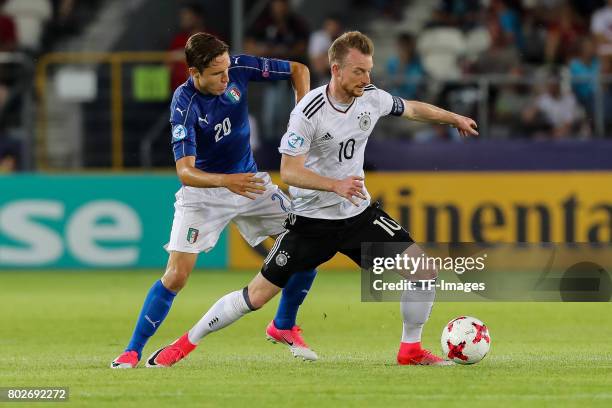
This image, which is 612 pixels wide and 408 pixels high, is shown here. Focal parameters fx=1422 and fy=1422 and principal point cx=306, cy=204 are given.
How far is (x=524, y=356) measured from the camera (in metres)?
9.26

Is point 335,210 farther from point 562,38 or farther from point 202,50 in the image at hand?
point 562,38

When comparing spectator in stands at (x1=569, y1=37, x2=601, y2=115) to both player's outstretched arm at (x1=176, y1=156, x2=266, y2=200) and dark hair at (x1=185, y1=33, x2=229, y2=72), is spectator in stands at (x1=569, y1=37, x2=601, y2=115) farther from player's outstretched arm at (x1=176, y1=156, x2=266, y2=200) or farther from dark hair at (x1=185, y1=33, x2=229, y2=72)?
player's outstretched arm at (x1=176, y1=156, x2=266, y2=200)

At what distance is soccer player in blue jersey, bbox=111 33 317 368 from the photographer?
28.2 feet

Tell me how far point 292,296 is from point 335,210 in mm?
937

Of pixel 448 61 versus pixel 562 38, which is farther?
pixel 448 61

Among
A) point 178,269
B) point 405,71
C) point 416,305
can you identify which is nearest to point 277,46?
point 405,71

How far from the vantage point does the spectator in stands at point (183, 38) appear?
18.0 meters

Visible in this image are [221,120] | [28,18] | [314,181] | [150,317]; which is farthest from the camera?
[28,18]

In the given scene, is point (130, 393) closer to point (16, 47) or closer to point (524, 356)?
point (524, 356)

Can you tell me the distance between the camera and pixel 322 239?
8.66 meters

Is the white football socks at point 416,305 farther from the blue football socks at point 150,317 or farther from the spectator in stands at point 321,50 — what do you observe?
the spectator in stands at point 321,50

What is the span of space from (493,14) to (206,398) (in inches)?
493

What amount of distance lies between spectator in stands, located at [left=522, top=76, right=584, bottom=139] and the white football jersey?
8.86 m

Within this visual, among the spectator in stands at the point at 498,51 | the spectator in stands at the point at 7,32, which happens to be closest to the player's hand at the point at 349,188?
the spectator in stands at the point at 498,51
